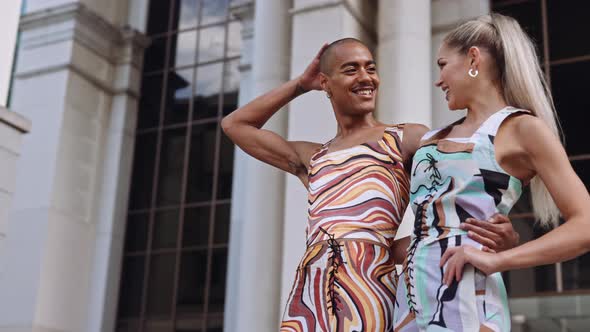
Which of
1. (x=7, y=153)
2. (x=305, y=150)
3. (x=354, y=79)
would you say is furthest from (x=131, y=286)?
(x=354, y=79)

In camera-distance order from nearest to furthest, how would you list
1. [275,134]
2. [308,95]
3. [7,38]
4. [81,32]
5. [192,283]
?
[275,134] → [308,95] → [7,38] → [192,283] → [81,32]

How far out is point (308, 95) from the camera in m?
9.16

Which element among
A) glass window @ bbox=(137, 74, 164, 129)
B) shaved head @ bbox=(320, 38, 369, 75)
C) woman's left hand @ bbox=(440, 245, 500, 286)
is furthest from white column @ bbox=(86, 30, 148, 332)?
woman's left hand @ bbox=(440, 245, 500, 286)

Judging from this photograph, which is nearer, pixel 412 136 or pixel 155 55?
pixel 412 136

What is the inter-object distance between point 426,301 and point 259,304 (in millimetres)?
6994

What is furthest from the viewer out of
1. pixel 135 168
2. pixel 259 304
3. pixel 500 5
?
pixel 135 168

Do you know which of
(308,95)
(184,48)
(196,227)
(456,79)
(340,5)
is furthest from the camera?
(184,48)

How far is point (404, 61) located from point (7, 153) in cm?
478

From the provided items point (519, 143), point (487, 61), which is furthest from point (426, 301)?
point (487, 61)

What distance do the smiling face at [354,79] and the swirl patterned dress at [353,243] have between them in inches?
7.5

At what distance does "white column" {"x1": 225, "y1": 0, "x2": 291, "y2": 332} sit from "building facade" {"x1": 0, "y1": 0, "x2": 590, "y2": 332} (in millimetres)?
27

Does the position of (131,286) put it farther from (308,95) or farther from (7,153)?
(308,95)

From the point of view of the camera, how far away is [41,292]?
1273cm

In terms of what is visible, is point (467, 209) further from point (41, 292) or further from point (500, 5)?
point (41, 292)
